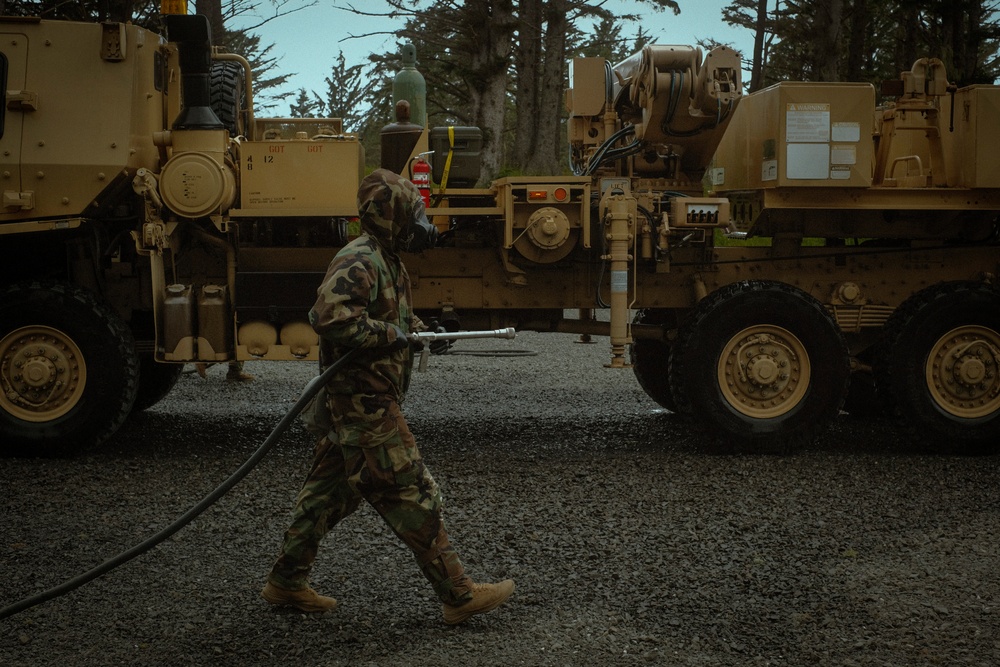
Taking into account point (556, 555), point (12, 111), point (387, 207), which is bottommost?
point (556, 555)

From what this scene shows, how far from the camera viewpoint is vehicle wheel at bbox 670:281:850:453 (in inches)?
324

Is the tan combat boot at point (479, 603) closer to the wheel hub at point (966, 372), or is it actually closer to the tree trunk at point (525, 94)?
the wheel hub at point (966, 372)

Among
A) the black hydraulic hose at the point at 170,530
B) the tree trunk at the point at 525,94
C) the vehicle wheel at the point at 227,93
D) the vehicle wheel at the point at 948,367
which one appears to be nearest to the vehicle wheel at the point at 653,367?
the vehicle wheel at the point at 948,367

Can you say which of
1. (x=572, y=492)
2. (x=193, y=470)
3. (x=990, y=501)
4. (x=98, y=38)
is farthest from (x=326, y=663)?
(x=98, y=38)

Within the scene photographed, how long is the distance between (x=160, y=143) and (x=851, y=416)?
20.7 feet

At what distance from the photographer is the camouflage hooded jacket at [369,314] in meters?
4.66

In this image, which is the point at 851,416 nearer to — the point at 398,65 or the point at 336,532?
the point at 336,532

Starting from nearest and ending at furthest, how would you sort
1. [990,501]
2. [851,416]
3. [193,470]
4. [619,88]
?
[990,501] → [193,470] → [619,88] → [851,416]

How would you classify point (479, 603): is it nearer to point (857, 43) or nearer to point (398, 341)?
point (398, 341)

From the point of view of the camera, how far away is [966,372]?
846cm

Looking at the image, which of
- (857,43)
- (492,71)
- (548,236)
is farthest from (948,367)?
(492,71)

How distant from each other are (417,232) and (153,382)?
204 inches

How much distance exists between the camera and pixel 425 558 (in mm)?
4805

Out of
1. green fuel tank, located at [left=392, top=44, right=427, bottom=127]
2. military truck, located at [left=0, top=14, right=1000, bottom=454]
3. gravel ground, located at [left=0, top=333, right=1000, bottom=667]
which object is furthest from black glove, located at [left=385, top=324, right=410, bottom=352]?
green fuel tank, located at [left=392, top=44, right=427, bottom=127]
